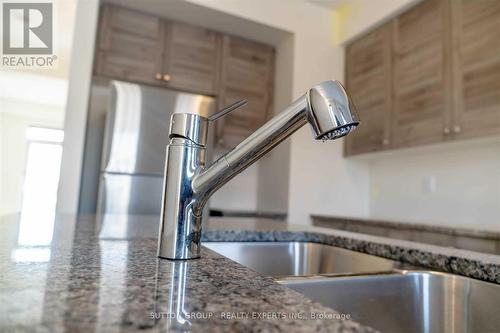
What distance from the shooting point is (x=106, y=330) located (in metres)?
0.22

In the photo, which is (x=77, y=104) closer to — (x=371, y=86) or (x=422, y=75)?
(x=371, y=86)

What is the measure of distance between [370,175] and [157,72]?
194 centimetres

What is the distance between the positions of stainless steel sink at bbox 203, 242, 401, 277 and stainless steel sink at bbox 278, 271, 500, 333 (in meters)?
0.19

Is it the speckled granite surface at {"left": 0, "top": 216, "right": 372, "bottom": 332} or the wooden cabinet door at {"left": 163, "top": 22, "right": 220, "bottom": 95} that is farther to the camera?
the wooden cabinet door at {"left": 163, "top": 22, "right": 220, "bottom": 95}

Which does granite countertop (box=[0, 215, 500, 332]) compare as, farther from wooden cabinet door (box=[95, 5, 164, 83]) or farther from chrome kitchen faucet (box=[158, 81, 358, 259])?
wooden cabinet door (box=[95, 5, 164, 83])

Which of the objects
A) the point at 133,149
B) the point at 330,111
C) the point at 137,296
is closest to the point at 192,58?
the point at 133,149

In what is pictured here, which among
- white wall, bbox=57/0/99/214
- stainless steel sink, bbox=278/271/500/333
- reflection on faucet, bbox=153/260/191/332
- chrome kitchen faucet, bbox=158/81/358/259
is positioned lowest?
stainless steel sink, bbox=278/271/500/333

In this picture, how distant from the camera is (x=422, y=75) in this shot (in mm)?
2092

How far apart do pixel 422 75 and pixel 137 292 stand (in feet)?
7.44

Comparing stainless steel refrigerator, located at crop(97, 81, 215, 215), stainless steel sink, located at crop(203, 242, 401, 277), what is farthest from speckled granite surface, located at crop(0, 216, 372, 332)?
stainless steel refrigerator, located at crop(97, 81, 215, 215)

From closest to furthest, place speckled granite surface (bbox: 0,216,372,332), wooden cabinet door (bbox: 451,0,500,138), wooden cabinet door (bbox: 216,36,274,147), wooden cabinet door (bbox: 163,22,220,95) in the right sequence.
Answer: speckled granite surface (bbox: 0,216,372,332) → wooden cabinet door (bbox: 451,0,500,138) → wooden cabinet door (bbox: 163,22,220,95) → wooden cabinet door (bbox: 216,36,274,147)

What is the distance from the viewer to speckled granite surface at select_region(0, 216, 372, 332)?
0.77 ft

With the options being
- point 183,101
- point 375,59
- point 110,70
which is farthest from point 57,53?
point 375,59

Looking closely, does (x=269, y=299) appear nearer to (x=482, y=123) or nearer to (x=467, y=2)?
(x=482, y=123)
